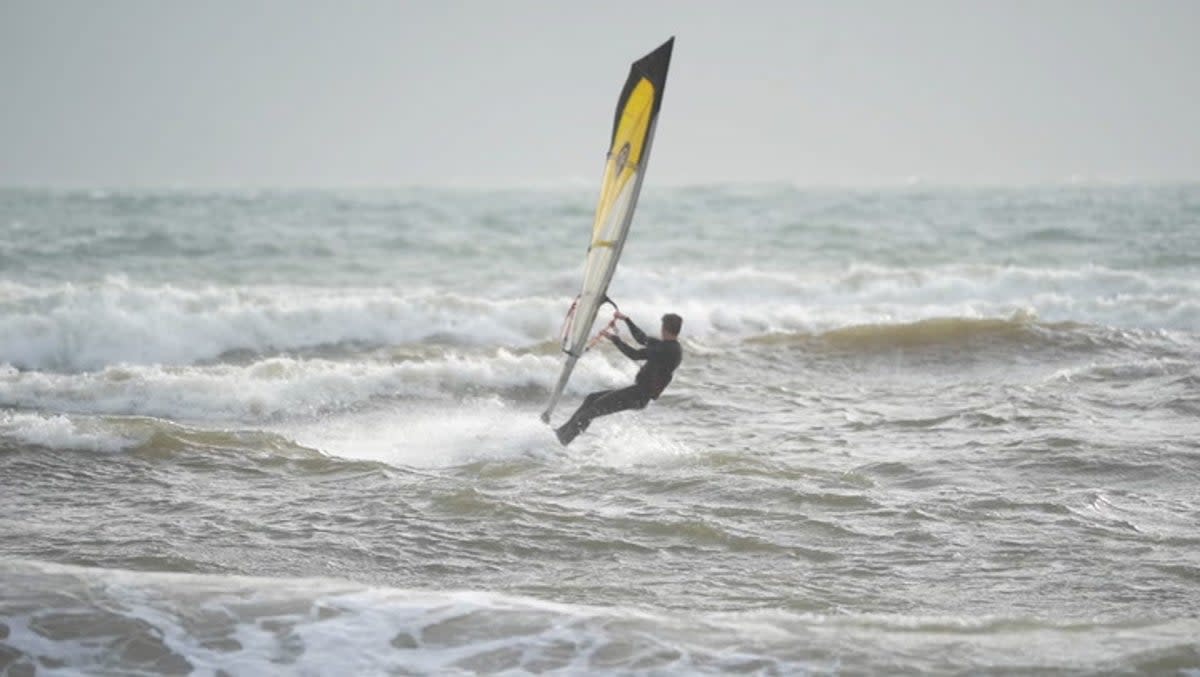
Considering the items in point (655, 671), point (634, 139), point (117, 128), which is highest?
point (117, 128)

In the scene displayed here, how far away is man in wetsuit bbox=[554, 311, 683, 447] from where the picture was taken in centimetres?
966

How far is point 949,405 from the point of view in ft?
39.9

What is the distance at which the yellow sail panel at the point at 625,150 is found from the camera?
862 centimetres

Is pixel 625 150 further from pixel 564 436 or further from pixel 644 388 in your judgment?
pixel 564 436

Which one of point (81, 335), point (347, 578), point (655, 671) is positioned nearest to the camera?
point (655, 671)

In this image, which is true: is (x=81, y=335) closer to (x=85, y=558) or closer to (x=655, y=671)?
(x=85, y=558)

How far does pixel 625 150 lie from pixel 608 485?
2153mm

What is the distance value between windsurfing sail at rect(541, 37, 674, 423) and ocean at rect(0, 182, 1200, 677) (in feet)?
3.65

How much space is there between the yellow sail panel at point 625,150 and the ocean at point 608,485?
5.65 feet

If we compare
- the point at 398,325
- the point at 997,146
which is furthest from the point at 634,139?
the point at 997,146

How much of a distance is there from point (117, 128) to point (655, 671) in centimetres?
20715

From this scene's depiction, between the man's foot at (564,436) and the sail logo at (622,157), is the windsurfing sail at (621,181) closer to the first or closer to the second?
the sail logo at (622,157)

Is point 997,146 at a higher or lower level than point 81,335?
higher

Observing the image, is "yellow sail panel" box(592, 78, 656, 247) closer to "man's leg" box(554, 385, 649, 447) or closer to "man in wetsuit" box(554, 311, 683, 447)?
"man in wetsuit" box(554, 311, 683, 447)
